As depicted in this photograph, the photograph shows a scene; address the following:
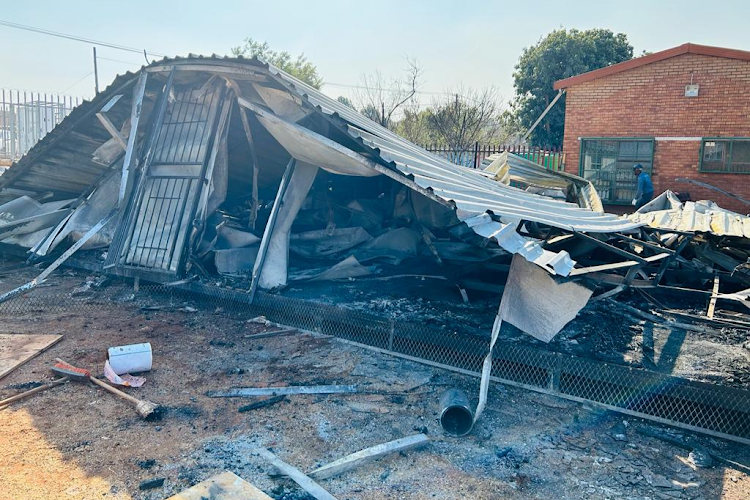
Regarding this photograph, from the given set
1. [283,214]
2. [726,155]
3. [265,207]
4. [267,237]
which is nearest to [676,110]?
[726,155]

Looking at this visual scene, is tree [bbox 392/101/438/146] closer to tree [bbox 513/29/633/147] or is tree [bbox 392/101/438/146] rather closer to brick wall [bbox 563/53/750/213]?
tree [bbox 513/29/633/147]

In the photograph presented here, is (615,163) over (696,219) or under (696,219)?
over

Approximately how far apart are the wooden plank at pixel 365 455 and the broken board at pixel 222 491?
620mm

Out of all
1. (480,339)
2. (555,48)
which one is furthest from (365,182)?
(555,48)

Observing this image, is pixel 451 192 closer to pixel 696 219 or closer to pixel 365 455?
pixel 365 455

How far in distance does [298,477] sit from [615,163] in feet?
47.4

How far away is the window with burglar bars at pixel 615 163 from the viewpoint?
48.1ft

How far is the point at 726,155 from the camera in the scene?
1382 cm

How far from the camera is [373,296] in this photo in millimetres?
6184

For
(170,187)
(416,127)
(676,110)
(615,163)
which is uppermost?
(416,127)

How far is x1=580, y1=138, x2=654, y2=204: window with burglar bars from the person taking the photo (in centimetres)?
1466

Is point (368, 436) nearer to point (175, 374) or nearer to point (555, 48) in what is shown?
point (175, 374)

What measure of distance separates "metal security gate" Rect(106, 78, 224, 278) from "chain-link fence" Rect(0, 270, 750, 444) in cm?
48

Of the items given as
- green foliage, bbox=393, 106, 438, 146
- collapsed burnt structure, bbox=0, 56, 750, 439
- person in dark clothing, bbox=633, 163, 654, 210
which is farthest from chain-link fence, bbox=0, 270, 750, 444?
green foliage, bbox=393, 106, 438, 146
